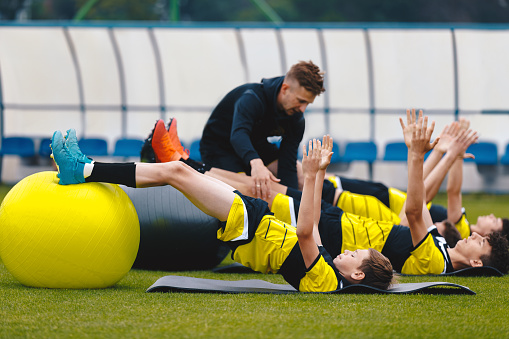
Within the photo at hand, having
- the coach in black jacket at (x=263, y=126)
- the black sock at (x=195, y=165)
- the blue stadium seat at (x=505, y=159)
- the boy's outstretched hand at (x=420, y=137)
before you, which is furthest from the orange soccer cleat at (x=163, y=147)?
the blue stadium seat at (x=505, y=159)

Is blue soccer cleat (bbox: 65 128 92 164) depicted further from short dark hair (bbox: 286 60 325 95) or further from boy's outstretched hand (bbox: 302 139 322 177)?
short dark hair (bbox: 286 60 325 95)

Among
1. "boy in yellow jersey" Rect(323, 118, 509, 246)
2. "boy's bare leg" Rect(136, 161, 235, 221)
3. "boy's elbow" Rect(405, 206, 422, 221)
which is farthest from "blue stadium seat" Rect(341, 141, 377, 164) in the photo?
"boy's bare leg" Rect(136, 161, 235, 221)

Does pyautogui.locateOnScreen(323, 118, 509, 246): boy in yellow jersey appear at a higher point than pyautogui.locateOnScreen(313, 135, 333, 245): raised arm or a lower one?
lower

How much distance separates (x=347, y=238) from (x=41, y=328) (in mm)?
2709

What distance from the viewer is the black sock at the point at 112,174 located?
13.9ft

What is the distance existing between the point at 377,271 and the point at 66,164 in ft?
7.05

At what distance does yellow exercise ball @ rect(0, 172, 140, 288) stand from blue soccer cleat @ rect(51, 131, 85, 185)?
0.16ft

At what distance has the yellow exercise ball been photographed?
4074 mm

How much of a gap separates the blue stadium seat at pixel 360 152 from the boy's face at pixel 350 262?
10.3 meters

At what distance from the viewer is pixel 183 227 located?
514cm

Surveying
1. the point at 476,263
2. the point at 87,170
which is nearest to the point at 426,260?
the point at 476,263

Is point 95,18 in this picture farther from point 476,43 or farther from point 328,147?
point 328,147

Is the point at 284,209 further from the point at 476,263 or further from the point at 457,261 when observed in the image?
the point at 476,263

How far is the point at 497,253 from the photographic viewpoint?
5.32 m
